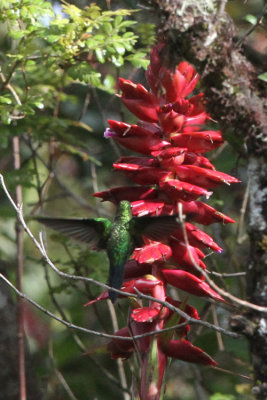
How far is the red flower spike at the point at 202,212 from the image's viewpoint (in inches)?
80.1

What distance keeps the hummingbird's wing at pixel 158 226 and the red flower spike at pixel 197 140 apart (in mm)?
253

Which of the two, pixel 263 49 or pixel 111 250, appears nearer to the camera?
pixel 111 250

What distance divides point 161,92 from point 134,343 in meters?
0.75

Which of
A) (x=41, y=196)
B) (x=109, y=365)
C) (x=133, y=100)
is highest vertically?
(x=133, y=100)

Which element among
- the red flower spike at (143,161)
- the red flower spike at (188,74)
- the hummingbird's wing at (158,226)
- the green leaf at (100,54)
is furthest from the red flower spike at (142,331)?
the green leaf at (100,54)

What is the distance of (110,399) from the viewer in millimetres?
4410

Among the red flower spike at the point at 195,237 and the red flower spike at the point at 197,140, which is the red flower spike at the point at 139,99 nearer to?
the red flower spike at the point at 197,140

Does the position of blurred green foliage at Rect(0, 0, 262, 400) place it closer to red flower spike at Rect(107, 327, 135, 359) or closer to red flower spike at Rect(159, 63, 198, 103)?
red flower spike at Rect(107, 327, 135, 359)

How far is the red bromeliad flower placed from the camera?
77.4 inches

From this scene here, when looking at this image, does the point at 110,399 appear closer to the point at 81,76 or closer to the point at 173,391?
the point at 173,391

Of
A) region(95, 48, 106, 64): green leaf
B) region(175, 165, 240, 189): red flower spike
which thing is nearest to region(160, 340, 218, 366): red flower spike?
region(175, 165, 240, 189): red flower spike

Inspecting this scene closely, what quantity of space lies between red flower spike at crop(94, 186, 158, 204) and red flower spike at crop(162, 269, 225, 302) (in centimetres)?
24

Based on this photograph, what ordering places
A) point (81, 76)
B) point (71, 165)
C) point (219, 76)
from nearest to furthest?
point (219, 76)
point (81, 76)
point (71, 165)

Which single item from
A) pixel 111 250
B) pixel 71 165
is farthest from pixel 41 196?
pixel 71 165
